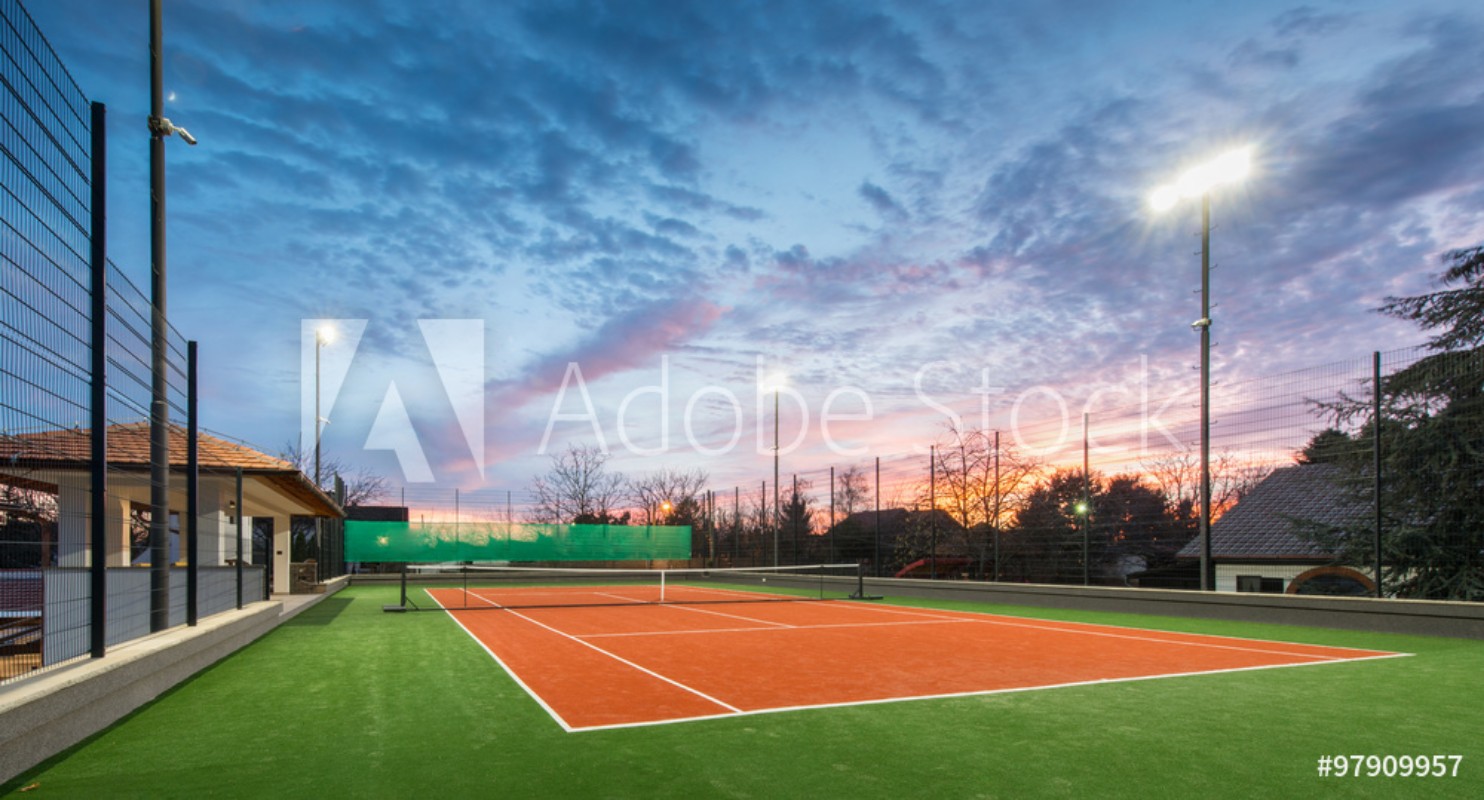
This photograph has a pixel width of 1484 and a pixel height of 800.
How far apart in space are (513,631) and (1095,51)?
12.8m

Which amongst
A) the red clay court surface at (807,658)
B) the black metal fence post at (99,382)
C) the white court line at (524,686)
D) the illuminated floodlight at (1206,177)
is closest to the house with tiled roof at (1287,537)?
the illuminated floodlight at (1206,177)

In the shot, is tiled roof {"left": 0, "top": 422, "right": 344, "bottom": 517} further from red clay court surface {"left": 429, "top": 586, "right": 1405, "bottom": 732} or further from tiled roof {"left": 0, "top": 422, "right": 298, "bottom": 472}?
red clay court surface {"left": 429, "top": 586, "right": 1405, "bottom": 732}

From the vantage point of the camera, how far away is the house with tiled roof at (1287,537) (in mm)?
17578

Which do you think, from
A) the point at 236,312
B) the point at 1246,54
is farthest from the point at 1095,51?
the point at 236,312

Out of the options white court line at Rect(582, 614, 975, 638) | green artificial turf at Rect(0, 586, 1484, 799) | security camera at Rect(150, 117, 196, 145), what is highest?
security camera at Rect(150, 117, 196, 145)

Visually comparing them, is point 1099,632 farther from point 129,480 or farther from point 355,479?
point 355,479

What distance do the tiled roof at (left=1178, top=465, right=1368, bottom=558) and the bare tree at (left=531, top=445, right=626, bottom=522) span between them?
119 feet

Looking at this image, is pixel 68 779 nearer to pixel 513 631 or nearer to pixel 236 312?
pixel 513 631

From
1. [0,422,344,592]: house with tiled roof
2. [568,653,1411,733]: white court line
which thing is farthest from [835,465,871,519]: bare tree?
[568,653,1411,733]: white court line

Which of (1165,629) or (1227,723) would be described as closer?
(1227,723)

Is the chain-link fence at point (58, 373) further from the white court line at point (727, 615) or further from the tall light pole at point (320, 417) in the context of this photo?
the tall light pole at point (320, 417)

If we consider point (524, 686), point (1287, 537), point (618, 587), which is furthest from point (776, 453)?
point (524, 686)

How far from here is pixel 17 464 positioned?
471 cm

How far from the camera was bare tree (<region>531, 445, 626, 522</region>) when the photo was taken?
5531 centimetres
